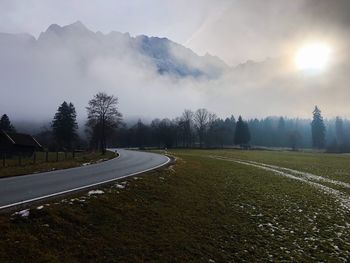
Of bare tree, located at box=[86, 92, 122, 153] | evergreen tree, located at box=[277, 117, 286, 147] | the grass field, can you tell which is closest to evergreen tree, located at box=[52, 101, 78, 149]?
bare tree, located at box=[86, 92, 122, 153]

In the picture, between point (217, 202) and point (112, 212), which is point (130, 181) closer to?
point (217, 202)

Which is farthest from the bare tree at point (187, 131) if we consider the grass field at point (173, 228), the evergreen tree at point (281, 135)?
the grass field at point (173, 228)

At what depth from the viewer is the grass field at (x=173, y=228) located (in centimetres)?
964

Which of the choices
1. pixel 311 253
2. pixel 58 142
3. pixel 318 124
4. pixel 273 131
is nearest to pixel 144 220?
pixel 311 253

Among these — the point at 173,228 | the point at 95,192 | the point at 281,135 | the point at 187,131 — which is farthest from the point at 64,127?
the point at 281,135

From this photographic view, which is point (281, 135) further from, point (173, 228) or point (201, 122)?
point (173, 228)

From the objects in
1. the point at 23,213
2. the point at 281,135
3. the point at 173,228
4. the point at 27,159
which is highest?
the point at 281,135

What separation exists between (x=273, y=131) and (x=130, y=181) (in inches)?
7070

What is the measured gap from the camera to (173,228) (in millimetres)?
12773

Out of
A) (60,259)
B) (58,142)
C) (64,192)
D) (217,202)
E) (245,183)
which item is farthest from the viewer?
(58,142)

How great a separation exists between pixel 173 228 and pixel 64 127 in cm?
10405

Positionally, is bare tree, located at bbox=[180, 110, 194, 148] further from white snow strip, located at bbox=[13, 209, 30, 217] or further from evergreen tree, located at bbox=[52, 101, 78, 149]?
white snow strip, located at bbox=[13, 209, 30, 217]

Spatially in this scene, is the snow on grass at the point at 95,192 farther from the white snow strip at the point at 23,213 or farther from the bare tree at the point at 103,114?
the bare tree at the point at 103,114

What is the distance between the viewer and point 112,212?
1288 centimetres
